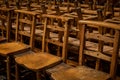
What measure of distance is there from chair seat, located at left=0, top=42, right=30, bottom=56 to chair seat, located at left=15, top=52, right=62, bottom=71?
223 millimetres

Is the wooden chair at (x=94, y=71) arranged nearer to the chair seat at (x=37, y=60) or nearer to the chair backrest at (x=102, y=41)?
the chair backrest at (x=102, y=41)

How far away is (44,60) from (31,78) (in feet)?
3.07

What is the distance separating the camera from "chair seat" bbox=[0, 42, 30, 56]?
2.81 m

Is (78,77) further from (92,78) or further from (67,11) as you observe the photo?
(67,11)

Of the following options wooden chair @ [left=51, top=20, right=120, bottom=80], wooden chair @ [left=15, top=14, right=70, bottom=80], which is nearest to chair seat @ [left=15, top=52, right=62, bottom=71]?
wooden chair @ [left=15, top=14, right=70, bottom=80]

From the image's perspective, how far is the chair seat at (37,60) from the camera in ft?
7.84

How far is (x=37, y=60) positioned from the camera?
8.39 ft

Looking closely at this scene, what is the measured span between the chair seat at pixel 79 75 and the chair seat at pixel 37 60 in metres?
0.28

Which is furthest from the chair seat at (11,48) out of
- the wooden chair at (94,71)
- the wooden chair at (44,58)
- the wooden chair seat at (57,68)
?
the wooden chair at (94,71)

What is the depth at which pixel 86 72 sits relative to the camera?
7.25 ft

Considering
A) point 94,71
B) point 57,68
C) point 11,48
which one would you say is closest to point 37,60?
point 57,68

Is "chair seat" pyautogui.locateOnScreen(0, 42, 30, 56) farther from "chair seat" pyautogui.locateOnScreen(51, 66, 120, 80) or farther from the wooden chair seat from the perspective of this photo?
"chair seat" pyautogui.locateOnScreen(51, 66, 120, 80)

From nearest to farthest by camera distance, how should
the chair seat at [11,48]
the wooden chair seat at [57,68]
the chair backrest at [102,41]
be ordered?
the chair backrest at [102,41] → the wooden chair seat at [57,68] → the chair seat at [11,48]

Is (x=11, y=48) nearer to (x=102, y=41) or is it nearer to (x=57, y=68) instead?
(x=57, y=68)
